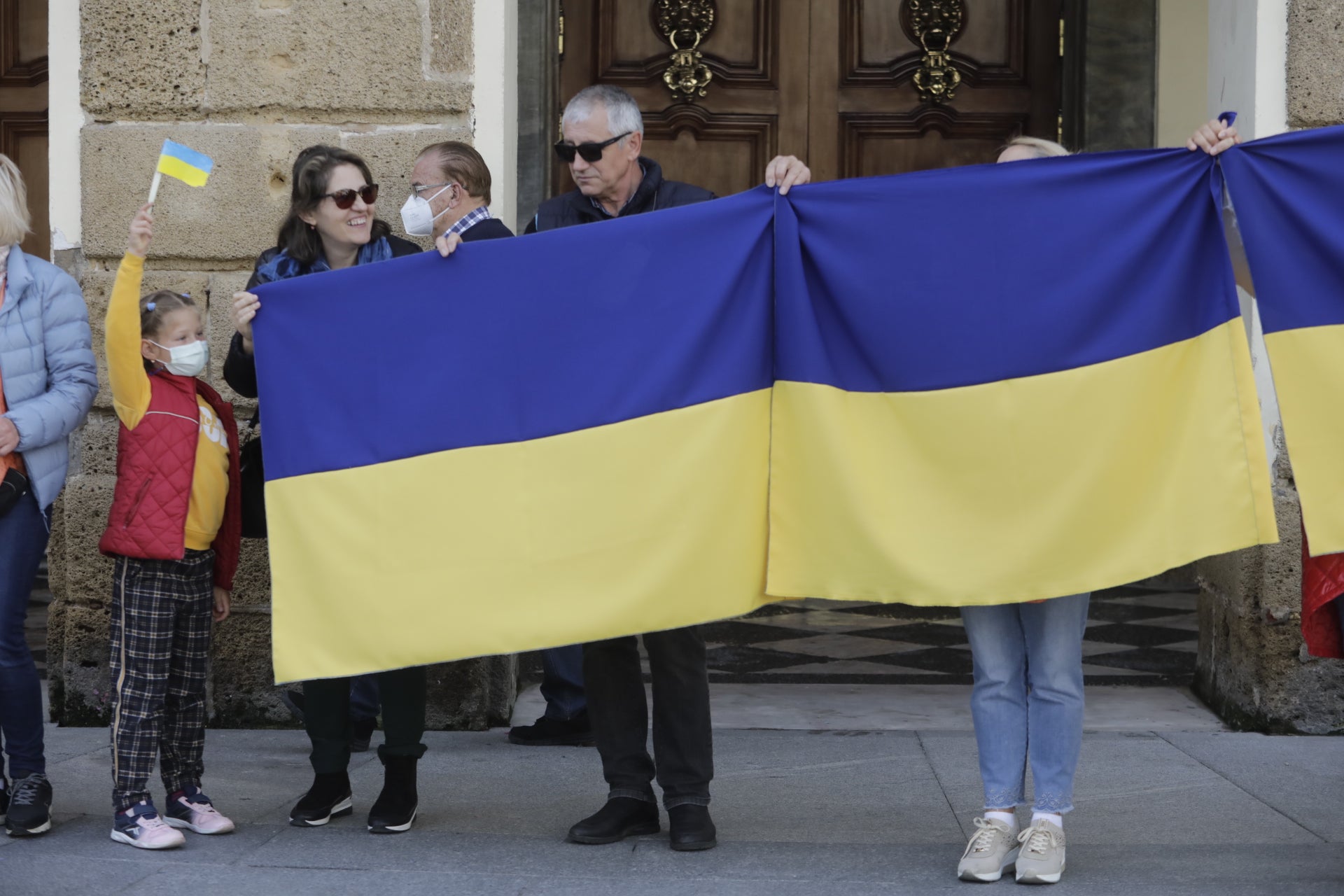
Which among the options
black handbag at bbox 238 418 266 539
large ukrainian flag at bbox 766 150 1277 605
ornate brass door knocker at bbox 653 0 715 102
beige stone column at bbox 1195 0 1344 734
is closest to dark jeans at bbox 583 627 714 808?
large ukrainian flag at bbox 766 150 1277 605

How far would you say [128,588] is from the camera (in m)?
3.73

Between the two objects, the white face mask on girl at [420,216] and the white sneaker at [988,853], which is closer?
the white sneaker at [988,853]

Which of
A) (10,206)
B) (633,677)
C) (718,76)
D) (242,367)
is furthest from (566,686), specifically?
(718,76)

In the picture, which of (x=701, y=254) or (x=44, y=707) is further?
(x=44, y=707)

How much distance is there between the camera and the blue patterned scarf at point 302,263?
386 cm

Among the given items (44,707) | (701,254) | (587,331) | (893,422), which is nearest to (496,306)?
(587,331)

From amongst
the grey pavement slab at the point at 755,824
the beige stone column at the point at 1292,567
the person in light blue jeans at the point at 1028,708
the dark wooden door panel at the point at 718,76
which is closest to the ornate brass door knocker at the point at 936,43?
the dark wooden door panel at the point at 718,76

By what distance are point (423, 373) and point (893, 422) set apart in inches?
43.6

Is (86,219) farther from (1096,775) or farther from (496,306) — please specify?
(1096,775)

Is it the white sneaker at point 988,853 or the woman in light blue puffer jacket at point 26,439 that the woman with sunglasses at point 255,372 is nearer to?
the woman in light blue puffer jacket at point 26,439

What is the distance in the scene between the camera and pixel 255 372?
378cm

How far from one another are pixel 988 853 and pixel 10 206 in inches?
109

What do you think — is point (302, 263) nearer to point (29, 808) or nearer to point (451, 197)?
point (451, 197)

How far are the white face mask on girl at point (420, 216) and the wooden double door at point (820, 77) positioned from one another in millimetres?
3224
